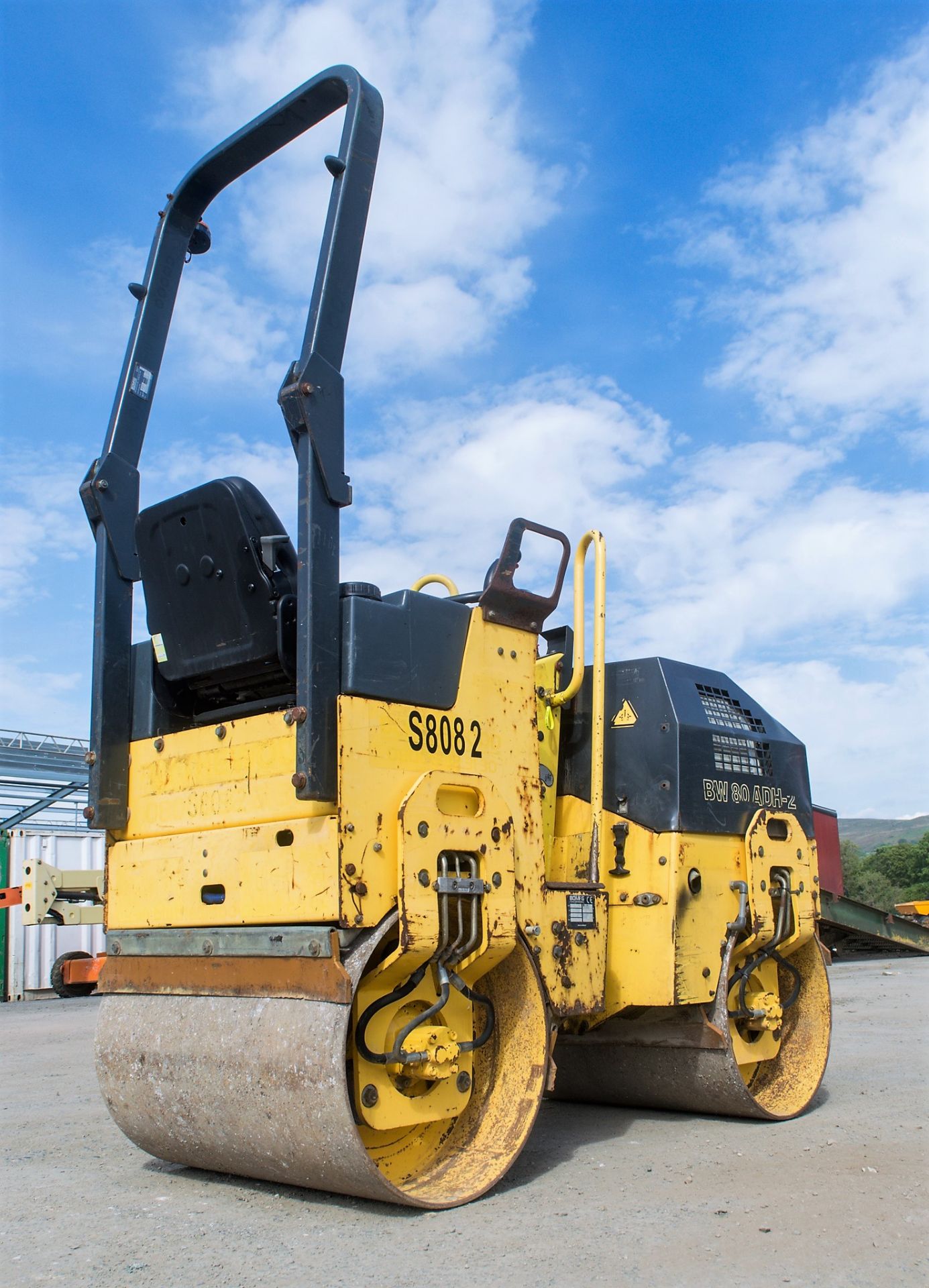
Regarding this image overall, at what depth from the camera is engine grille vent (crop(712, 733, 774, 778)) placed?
5.29 m

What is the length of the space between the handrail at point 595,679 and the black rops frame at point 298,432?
1620 mm

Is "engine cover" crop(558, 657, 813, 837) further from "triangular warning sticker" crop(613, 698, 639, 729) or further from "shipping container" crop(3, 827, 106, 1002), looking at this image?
"shipping container" crop(3, 827, 106, 1002)

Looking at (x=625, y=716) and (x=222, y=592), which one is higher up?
(x=222, y=592)

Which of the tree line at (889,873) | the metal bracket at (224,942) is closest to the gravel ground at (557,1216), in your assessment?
the metal bracket at (224,942)

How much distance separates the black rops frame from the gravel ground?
51.4 inches

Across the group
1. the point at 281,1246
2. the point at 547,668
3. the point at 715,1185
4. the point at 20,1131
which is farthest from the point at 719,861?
the point at 20,1131

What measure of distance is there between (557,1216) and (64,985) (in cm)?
1253

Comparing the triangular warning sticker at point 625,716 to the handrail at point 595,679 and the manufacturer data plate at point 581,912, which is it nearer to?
the handrail at point 595,679

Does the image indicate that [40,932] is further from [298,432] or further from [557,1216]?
[298,432]

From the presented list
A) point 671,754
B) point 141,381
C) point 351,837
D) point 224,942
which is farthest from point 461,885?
point 141,381

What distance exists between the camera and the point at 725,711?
5.54 meters

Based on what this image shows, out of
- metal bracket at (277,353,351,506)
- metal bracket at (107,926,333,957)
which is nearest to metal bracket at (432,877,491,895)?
metal bracket at (107,926,333,957)

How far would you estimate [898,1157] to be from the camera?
4.36 metres

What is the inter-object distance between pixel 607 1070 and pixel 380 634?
2758 mm
